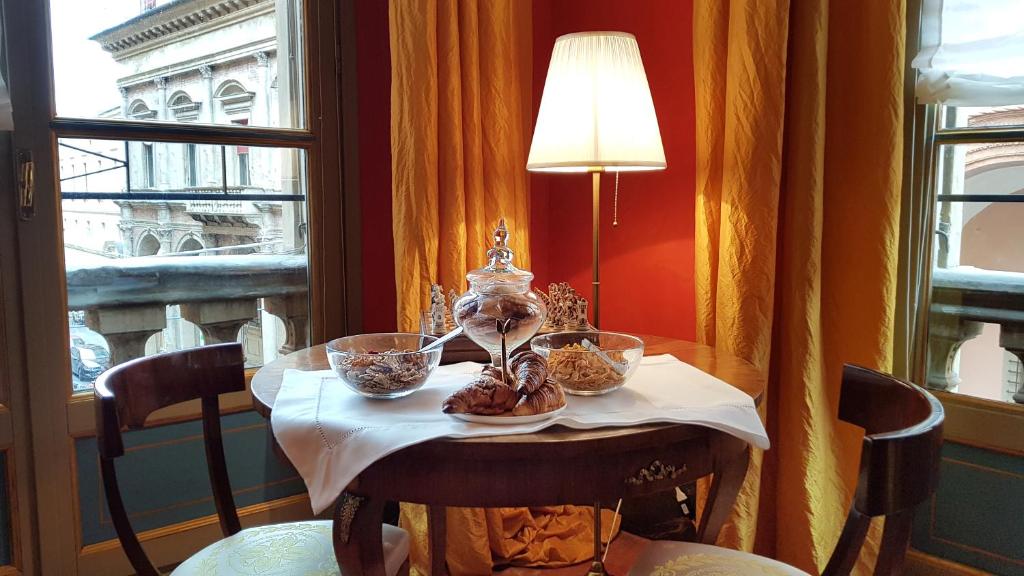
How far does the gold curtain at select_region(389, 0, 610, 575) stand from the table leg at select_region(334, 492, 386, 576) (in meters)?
1.00

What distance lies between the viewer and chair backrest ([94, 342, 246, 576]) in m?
1.17

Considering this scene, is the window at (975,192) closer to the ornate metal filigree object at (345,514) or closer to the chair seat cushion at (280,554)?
the chair seat cushion at (280,554)

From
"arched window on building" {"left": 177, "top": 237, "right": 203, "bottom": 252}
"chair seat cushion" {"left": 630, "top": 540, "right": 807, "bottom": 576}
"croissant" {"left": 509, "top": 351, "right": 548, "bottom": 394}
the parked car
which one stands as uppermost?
"arched window on building" {"left": 177, "top": 237, "right": 203, "bottom": 252}

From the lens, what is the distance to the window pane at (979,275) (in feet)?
5.74

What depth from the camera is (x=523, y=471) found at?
1026mm

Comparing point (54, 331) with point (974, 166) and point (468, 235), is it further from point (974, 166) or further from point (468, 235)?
point (974, 166)

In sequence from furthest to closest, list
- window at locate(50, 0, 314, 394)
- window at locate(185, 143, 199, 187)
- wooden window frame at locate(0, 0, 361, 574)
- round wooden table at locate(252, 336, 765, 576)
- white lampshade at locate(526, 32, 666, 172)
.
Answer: window at locate(185, 143, 199, 187)
window at locate(50, 0, 314, 394)
wooden window frame at locate(0, 0, 361, 574)
white lampshade at locate(526, 32, 666, 172)
round wooden table at locate(252, 336, 765, 576)

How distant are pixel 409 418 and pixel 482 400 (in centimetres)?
11

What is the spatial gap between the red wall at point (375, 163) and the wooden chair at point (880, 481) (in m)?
1.25

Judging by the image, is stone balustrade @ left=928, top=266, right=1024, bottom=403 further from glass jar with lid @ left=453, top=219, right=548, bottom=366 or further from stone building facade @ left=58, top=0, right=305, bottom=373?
stone building facade @ left=58, top=0, right=305, bottom=373

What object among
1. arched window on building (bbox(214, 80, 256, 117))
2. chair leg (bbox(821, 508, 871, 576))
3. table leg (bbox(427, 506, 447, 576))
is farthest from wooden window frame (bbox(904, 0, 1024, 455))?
arched window on building (bbox(214, 80, 256, 117))

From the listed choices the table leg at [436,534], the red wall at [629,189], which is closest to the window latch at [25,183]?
the red wall at [629,189]

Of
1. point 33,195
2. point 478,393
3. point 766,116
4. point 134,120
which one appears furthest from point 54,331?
point 766,116

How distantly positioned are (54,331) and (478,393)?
4.28 ft
